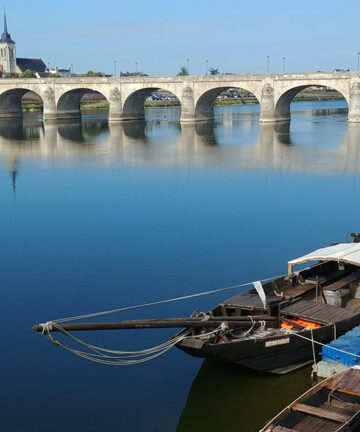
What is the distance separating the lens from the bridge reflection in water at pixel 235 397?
11.2 metres

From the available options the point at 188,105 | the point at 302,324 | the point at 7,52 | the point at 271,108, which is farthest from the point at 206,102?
the point at 7,52

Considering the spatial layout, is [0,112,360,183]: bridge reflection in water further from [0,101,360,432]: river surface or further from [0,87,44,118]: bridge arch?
[0,87,44,118]: bridge arch

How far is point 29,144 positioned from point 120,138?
32.0 feet

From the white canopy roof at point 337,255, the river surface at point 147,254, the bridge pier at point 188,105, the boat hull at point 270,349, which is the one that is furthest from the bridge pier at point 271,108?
the boat hull at point 270,349

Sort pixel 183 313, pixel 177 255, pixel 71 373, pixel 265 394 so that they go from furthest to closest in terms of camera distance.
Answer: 1. pixel 177 255
2. pixel 183 313
3. pixel 71 373
4. pixel 265 394

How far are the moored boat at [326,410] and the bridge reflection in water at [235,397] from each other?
4.16ft

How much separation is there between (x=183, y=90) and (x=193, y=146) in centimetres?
2351

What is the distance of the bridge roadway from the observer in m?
67.0

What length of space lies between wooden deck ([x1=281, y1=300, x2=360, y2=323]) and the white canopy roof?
135cm

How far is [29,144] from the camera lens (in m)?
57.6

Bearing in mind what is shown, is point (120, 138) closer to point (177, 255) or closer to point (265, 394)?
point (177, 255)

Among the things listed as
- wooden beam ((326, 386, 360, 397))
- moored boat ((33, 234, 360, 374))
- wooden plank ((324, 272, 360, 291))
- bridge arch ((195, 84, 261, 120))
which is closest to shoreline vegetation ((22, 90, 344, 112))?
bridge arch ((195, 84, 261, 120))

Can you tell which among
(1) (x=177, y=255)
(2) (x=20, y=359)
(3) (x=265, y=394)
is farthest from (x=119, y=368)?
(1) (x=177, y=255)

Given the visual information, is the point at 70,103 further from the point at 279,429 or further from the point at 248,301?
the point at 279,429
